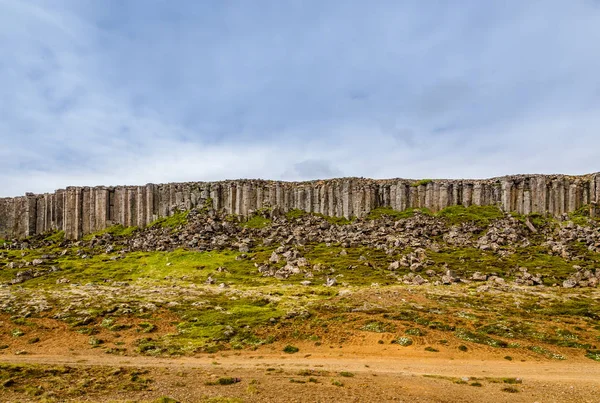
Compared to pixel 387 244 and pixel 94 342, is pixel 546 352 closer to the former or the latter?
pixel 94 342

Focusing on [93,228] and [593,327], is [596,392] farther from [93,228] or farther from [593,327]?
[93,228]

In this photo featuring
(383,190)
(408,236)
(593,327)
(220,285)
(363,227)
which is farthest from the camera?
(383,190)

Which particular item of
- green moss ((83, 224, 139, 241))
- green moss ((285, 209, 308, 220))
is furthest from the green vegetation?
green moss ((83, 224, 139, 241))

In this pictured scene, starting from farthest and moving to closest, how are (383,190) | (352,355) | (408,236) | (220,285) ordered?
(383,190)
(408,236)
(220,285)
(352,355)

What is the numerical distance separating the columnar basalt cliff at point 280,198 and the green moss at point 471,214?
2326 mm

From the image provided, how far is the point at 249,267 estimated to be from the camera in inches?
2876

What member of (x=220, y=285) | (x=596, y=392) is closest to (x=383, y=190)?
(x=220, y=285)

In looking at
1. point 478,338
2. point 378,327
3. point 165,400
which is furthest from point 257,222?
point 165,400

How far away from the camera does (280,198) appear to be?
109812 millimetres

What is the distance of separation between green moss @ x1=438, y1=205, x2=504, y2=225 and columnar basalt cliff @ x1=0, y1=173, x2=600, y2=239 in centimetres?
233

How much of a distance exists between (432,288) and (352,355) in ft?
85.9

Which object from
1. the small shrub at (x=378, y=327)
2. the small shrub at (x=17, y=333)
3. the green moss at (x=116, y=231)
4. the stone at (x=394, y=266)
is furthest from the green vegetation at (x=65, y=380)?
the green moss at (x=116, y=231)

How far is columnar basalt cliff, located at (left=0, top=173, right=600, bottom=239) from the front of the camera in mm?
95938

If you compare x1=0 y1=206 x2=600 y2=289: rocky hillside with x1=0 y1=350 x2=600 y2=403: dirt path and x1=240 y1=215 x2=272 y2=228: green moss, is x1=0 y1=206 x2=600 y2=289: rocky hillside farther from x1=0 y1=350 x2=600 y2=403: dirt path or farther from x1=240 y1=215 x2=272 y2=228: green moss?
x1=0 y1=350 x2=600 y2=403: dirt path
